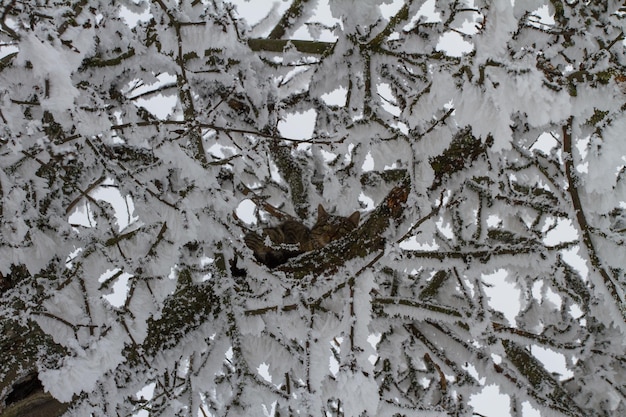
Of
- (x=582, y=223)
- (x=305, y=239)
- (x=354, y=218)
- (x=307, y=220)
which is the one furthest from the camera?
(x=307, y=220)

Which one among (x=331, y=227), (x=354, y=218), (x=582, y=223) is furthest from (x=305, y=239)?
(x=582, y=223)

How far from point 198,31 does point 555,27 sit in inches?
52.9

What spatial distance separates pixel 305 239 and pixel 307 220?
0.56 m

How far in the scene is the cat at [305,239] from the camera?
2.48 metres

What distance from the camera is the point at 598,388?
2793mm

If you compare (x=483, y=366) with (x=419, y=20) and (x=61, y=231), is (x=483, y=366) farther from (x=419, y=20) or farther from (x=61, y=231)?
(x=61, y=231)

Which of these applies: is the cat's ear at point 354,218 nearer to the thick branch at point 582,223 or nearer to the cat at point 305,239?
the cat at point 305,239

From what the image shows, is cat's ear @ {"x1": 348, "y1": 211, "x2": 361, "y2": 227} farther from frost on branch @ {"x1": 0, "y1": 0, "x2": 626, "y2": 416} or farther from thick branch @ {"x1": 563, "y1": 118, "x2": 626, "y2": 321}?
thick branch @ {"x1": 563, "y1": 118, "x2": 626, "y2": 321}

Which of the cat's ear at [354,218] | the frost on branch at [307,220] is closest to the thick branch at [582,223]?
the frost on branch at [307,220]

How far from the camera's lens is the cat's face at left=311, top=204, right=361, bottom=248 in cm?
248

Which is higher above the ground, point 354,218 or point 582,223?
point 354,218

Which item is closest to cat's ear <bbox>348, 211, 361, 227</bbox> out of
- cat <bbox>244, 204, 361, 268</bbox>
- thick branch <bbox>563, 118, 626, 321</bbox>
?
cat <bbox>244, 204, 361, 268</bbox>

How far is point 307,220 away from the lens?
124 inches

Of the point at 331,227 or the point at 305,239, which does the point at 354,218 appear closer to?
the point at 331,227
